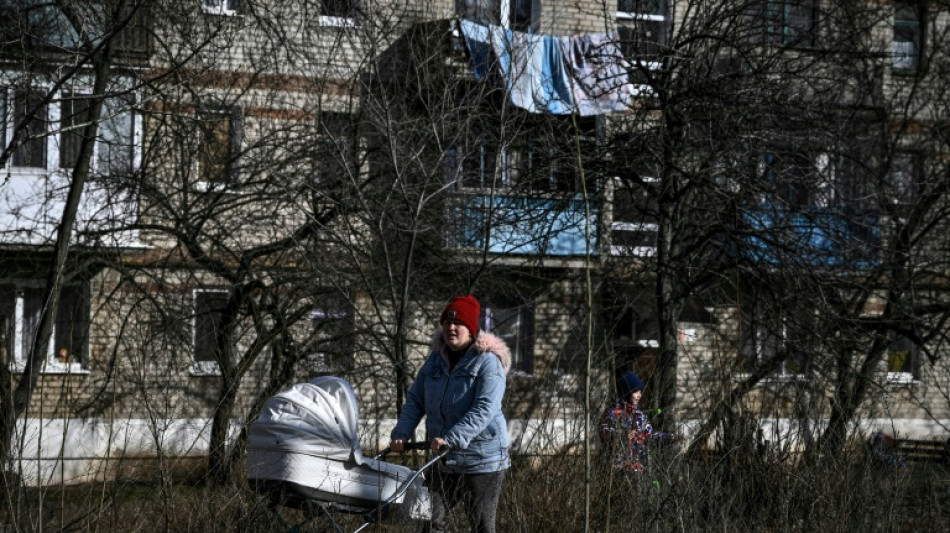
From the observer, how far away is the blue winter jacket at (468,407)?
5.86 metres

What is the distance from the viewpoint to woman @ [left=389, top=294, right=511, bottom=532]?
5.93 m

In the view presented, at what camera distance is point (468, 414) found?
5.84 metres

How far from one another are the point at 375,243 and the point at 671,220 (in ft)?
9.75

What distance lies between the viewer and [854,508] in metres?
7.14

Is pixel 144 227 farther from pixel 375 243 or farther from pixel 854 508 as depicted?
pixel 854 508

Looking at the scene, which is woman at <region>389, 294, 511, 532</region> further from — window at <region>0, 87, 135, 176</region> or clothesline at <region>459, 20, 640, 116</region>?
window at <region>0, 87, 135, 176</region>

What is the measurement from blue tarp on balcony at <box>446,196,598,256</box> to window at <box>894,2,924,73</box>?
6700 millimetres

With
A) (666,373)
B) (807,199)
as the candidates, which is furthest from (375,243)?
(807,199)

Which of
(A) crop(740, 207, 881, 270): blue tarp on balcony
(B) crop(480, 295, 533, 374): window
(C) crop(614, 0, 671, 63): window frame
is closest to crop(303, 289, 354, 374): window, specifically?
(C) crop(614, 0, 671, 63): window frame

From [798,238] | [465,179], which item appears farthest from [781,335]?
[465,179]

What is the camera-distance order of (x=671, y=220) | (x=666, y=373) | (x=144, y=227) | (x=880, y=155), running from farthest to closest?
(x=880, y=155) < (x=144, y=227) < (x=671, y=220) < (x=666, y=373)

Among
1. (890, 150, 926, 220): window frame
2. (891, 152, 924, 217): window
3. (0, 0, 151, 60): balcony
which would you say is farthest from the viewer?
(891, 152, 924, 217): window

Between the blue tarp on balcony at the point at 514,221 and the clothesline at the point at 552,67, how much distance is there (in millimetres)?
937

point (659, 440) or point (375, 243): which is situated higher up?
point (375, 243)
